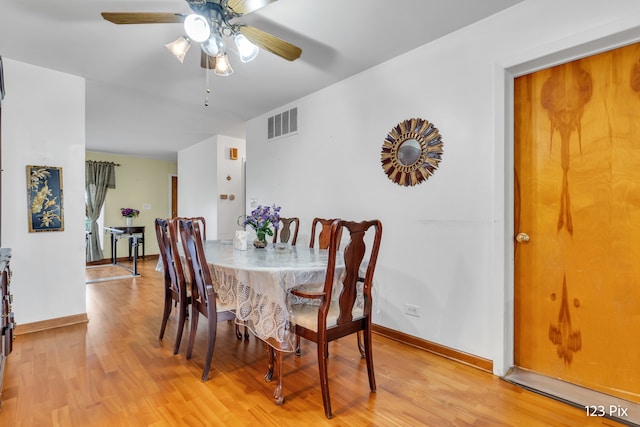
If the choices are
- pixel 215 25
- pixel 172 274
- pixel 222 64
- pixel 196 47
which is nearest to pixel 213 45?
pixel 215 25

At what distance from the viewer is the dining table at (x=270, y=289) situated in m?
1.77

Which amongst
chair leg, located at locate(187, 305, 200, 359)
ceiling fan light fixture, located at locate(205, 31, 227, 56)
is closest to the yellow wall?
chair leg, located at locate(187, 305, 200, 359)

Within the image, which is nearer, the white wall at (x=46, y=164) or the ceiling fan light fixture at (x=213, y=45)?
the ceiling fan light fixture at (x=213, y=45)

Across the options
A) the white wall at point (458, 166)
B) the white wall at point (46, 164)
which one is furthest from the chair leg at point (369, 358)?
the white wall at point (46, 164)

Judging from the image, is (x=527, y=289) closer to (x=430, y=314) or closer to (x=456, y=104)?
(x=430, y=314)

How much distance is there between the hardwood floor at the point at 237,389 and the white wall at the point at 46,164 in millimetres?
441

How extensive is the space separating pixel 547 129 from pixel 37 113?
4.27 m

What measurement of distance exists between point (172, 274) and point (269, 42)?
1.95 m

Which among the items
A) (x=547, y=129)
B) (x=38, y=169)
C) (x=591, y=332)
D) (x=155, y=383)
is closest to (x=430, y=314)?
(x=591, y=332)

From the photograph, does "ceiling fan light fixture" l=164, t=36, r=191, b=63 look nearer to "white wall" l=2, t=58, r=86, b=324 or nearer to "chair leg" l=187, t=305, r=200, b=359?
"chair leg" l=187, t=305, r=200, b=359

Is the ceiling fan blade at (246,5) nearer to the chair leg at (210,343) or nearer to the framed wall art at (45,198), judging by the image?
the chair leg at (210,343)

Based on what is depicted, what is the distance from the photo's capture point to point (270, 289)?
1778mm

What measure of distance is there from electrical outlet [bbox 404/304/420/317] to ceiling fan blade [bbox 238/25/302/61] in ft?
7.03

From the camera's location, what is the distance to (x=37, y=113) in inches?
116
